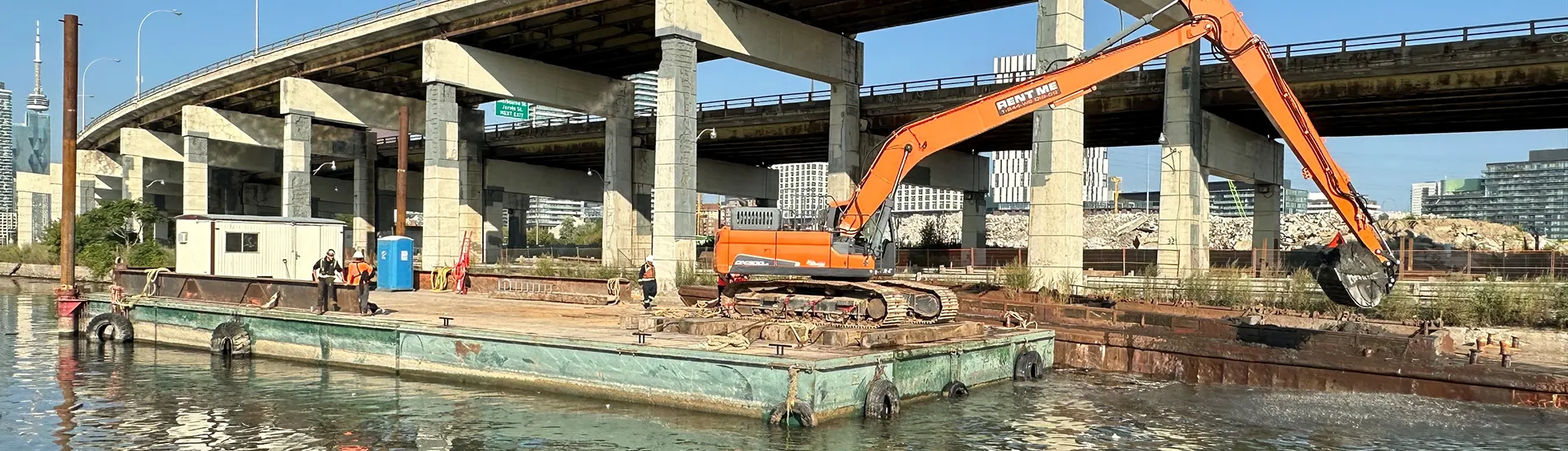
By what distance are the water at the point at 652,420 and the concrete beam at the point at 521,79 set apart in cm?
2485

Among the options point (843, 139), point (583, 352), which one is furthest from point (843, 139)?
point (583, 352)

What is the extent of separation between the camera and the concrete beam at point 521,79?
42.8 metres

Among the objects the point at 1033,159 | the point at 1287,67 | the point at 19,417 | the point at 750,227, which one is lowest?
the point at 19,417

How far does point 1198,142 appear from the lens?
3650 centimetres

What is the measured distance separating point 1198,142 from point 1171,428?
77.7 feet

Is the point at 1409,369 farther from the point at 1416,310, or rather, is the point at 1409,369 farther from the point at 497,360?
the point at 497,360

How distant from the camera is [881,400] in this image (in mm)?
15148

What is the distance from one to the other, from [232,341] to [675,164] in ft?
51.4

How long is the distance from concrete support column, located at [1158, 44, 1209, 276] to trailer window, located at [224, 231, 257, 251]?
26.9 m

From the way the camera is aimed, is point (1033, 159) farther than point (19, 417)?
Yes

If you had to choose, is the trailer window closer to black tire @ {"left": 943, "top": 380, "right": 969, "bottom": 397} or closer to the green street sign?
black tire @ {"left": 943, "top": 380, "right": 969, "bottom": 397}

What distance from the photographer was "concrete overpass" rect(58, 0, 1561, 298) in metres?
34.3

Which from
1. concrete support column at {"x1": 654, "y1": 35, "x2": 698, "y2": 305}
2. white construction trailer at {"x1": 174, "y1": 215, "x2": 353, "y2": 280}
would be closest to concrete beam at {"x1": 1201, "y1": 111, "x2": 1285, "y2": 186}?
concrete support column at {"x1": 654, "y1": 35, "x2": 698, "y2": 305}

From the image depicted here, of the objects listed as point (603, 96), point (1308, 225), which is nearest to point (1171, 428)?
point (603, 96)
